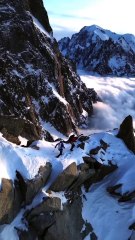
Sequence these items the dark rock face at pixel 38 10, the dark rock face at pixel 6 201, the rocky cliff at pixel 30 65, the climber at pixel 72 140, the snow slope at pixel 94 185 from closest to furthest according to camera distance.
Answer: the dark rock face at pixel 6 201
the snow slope at pixel 94 185
the climber at pixel 72 140
the rocky cliff at pixel 30 65
the dark rock face at pixel 38 10

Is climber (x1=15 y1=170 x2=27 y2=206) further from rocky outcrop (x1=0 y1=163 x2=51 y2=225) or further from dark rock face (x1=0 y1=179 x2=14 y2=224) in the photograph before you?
dark rock face (x1=0 y1=179 x2=14 y2=224)

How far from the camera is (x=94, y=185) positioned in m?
32.5

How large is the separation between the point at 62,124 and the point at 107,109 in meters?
73.2

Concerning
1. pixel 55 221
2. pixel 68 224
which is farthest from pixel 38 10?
pixel 55 221

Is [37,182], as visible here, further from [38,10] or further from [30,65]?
[38,10]

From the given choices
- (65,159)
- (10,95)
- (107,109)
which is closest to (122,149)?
(65,159)

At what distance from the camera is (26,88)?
3629 inches

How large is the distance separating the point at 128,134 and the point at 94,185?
750cm

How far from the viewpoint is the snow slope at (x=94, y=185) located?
2669 cm

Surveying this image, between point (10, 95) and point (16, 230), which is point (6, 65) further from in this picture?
point (16, 230)

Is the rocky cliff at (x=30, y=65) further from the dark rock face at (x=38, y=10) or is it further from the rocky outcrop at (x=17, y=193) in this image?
the rocky outcrop at (x=17, y=193)

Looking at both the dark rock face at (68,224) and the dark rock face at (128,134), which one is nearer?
the dark rock face at (68,224)

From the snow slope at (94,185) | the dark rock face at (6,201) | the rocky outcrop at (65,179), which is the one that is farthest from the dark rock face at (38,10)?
the dark rock face at (6,201)

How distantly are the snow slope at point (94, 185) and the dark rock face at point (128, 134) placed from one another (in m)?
2.51
